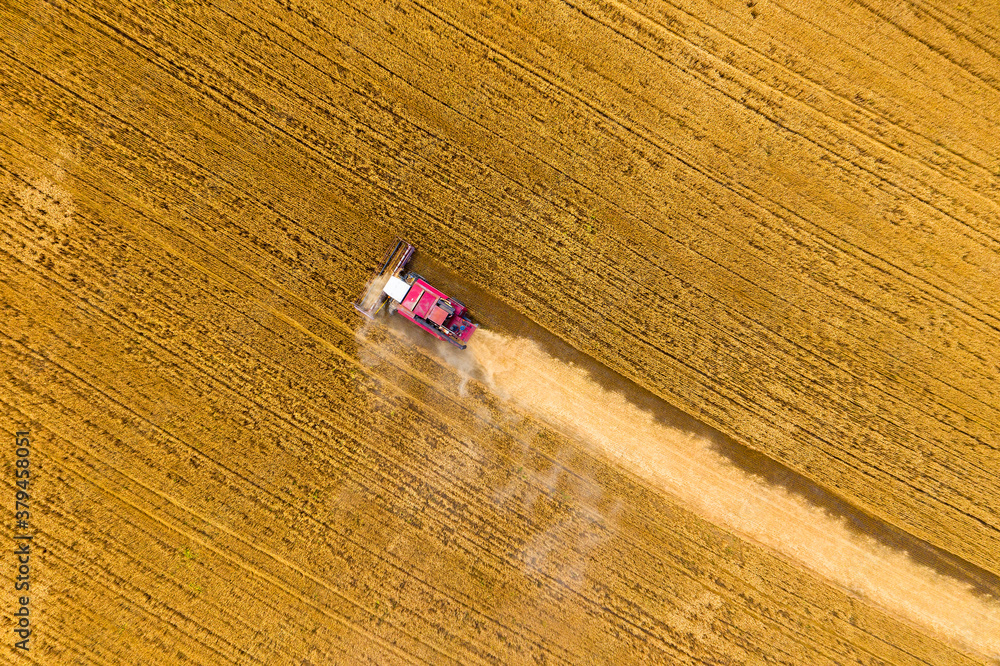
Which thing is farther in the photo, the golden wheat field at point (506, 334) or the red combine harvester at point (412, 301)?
the golden wheat field at point (506, 334)

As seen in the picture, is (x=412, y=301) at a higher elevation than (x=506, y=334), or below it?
below

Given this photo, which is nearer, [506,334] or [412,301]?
[412,301]

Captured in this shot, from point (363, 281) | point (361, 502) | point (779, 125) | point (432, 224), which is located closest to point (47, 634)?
point (361, 502)

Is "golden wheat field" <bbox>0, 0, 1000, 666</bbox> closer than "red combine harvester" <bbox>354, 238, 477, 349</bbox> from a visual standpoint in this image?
No

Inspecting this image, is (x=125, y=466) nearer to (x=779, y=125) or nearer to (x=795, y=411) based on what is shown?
(x=795, y=411)
